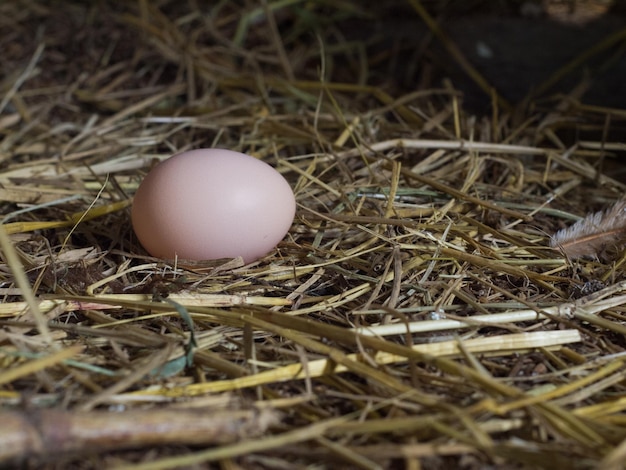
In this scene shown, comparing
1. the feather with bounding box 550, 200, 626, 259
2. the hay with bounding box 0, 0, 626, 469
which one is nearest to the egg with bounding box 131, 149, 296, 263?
the hay with bounding box 0, 0, 626, 469

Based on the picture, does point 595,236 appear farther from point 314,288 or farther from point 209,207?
point 209,207

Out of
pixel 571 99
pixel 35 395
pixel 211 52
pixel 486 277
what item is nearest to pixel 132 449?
pixel 35 395

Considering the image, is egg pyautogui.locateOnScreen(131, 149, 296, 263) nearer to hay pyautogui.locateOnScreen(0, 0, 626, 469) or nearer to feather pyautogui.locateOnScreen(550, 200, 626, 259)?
hay pyautogui.locateOnScreen(0, 0, 626, 469)

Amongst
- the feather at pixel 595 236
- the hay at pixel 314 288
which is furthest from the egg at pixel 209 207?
the feather at pixel 595 236

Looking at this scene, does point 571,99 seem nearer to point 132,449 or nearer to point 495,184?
point 495,184

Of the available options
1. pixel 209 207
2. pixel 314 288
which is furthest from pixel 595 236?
pixel 209 207
